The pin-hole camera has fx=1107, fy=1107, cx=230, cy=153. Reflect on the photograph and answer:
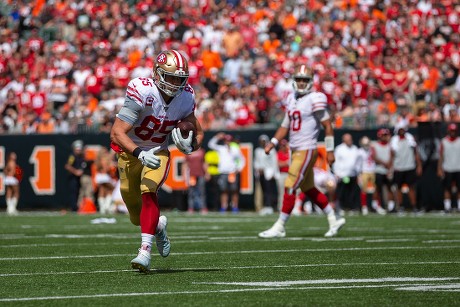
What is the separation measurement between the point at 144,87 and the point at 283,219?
4846 millimetres

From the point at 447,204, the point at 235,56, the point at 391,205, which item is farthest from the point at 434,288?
the point at 235,56

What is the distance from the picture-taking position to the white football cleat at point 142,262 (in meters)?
8.55

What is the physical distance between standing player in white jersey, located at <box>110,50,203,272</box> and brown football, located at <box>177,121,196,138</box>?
0.19 feet

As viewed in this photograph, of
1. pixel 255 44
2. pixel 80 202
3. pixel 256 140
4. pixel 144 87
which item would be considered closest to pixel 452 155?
pixel 256 140

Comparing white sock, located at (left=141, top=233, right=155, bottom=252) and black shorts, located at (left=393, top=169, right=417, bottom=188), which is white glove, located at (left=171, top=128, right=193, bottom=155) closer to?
white sock, located at (left=141, top=233, right=155, bottom=252)

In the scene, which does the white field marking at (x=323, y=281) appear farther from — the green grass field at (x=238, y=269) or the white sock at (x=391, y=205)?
the white sock at (x=391, y=205)

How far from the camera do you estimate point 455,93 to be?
75.2ft

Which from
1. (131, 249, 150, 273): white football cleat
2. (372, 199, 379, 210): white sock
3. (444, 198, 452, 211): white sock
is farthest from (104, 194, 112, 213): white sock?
(131, 249, 150, 273): white football cleat

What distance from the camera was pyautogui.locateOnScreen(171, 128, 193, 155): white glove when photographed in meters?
8.84

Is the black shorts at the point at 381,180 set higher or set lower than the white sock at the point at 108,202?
higher

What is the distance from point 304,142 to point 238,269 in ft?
15.3

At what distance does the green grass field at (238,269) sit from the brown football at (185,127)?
1.11m

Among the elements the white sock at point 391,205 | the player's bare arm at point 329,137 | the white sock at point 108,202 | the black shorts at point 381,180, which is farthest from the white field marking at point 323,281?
the white sock at point 108,202

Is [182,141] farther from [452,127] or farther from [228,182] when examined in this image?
[228,182]
